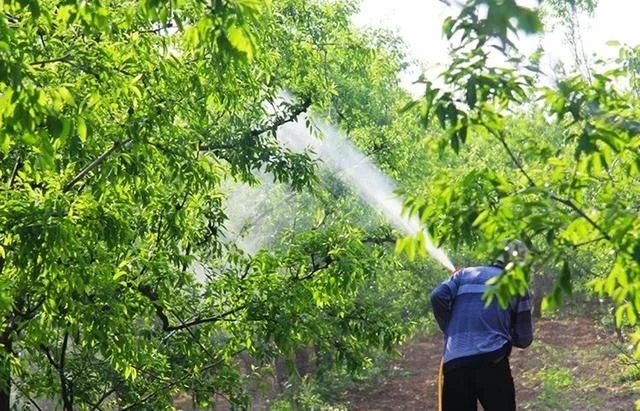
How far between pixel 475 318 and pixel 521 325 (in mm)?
291

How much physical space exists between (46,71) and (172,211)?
237cm

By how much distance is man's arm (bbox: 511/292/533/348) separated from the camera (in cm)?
536

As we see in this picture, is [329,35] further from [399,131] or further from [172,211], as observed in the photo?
[172,211]

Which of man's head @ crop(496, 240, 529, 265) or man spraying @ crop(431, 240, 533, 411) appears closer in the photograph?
man's head @ crop(496, 240, 529, 265)

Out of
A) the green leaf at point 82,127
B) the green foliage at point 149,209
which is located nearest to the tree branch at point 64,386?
the green foliage at point 149,209

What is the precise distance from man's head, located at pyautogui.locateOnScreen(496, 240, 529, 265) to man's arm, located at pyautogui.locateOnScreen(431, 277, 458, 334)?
304 cm

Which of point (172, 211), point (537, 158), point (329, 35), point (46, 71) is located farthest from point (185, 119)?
point (329, 35)

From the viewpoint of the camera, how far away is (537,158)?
2842 millimetres

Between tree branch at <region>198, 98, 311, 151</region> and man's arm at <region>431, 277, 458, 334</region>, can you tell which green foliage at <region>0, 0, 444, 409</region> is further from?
man's arm at <region>431, 277, 458, 334</region>

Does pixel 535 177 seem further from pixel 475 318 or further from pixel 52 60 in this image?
pixel 475 318

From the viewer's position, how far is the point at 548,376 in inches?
625

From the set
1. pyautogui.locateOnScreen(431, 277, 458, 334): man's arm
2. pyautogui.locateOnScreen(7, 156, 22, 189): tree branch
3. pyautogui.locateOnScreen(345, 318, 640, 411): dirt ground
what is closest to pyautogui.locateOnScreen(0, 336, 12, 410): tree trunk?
pyautogui.locateOnScreen(7, 156, 22, 189): tree branch

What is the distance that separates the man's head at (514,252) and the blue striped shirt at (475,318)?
9.19 ft

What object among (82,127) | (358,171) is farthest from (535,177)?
(358,171)
